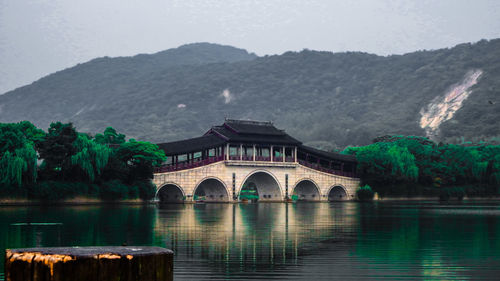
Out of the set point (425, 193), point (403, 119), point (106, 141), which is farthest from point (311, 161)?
point (403, 119)

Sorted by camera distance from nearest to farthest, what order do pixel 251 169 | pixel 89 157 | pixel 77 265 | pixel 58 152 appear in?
pixel 77 265
pixel 58 152
pixel 89 157
pixel 251 169

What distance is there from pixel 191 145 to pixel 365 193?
61.3 ft

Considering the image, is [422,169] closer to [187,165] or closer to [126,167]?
[187,165]

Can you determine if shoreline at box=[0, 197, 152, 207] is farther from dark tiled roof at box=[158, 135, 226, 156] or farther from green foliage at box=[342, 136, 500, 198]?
green foliage at box=[342, 136, 500, 198]

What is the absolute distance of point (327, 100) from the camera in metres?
173

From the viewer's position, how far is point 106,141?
54.5 meters

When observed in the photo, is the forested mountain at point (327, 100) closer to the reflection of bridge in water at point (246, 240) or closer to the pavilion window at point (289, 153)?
the pavilion window at point (289, 153)

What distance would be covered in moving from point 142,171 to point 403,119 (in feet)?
320

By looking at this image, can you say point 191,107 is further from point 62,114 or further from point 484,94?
point 484,94

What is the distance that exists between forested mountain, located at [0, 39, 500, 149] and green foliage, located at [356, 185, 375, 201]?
52517mm

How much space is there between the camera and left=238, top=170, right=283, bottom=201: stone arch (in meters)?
60.0

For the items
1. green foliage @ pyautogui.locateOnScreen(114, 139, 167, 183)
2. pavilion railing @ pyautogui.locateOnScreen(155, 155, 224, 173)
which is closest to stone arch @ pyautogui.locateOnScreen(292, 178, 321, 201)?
pavilion railing @ pyautogui.locateOnScreen(155, 155, 224, 173)

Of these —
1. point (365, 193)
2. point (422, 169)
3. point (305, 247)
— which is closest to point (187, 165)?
point (365, 193)

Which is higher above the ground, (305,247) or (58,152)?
(58,152)
